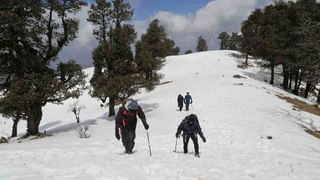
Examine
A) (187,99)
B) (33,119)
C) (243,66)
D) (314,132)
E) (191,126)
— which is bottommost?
(314,132)

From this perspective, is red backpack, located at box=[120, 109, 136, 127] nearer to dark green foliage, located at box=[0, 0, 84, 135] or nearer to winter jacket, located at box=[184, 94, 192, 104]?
dark green foliage, located at box=[0, 0, 84, 135]

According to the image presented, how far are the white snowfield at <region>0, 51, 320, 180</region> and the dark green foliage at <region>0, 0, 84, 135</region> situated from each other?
8.64ft

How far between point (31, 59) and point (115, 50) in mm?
8751

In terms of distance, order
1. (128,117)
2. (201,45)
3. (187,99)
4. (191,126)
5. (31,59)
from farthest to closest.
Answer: (201,45) → (187,99) → (31,59) → (191,126) → (128,117)

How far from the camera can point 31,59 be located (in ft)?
83.5

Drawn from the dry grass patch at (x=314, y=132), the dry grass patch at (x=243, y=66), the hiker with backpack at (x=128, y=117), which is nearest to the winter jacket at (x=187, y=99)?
the dry grass patch at (x=314, y=132)

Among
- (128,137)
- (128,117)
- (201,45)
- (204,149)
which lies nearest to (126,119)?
(128,117)

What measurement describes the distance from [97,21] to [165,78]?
34427 mm

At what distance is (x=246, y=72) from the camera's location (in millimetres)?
67625

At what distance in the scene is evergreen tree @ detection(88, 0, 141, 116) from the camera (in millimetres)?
32688

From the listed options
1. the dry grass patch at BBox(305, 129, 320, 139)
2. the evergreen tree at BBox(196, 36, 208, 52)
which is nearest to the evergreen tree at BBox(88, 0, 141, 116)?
the dry grass patch at BBox(305, 129, 320, 139)

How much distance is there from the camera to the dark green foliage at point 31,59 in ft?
78.5

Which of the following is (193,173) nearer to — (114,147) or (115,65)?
(114,147)

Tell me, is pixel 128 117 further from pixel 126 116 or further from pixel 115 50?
pixel 115 50
